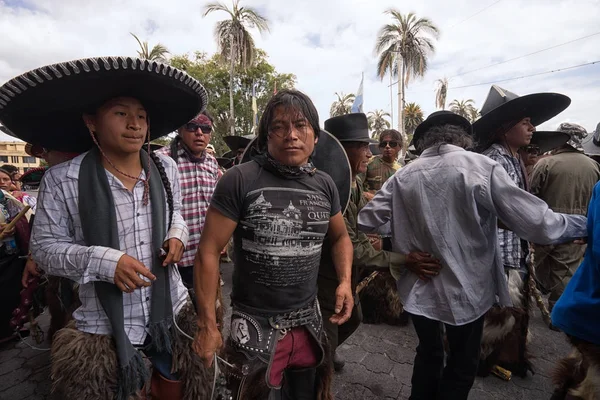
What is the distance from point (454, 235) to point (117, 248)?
6.34 feet

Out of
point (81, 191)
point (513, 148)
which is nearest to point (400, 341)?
point (513, 148)

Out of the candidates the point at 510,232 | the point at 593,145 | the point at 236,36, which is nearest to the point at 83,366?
the point at 510,232

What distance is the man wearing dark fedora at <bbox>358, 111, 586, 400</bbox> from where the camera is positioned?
1.88 meters

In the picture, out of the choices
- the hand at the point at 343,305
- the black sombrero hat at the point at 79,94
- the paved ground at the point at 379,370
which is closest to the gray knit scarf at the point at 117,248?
the black sombrero hat at the point at 79,94

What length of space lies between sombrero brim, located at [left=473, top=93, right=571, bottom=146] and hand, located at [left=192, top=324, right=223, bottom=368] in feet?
8.74

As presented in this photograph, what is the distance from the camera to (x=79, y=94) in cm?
159

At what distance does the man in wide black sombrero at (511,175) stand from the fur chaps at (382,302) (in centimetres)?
116

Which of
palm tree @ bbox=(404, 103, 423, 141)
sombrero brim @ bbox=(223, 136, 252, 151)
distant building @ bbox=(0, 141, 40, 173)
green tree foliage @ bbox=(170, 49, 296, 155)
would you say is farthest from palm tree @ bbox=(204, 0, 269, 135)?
distant building @ bbox=(0, 141, 40, 173)

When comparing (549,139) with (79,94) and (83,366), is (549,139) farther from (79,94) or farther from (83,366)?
(83,366)

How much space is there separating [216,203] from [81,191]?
67 cm

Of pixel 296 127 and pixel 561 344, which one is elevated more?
pixel 296 127

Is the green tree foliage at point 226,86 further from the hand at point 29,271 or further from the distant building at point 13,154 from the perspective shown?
the distant building at point 13,154

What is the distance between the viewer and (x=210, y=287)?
5.00ft

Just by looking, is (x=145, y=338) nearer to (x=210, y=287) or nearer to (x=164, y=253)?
(x=164, y=253)
